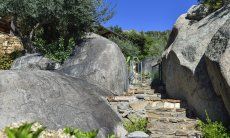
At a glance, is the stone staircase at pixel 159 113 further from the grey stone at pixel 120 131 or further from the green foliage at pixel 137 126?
A: the grey stone at pixel 120 131

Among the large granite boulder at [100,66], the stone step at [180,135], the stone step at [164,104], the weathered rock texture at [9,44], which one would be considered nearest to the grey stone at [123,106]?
the stone step at [164,104]

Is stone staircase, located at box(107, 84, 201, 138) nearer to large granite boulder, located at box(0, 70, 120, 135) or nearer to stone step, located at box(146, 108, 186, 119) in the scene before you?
stone step, located at box(146, 108, 186, 119)

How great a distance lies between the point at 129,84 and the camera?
754 inches

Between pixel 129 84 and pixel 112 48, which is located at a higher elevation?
pixel 112 48

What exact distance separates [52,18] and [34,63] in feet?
7.63

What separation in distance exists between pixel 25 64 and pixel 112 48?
12.2 feet

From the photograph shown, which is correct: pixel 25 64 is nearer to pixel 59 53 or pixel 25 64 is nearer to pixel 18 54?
pixel 59 53

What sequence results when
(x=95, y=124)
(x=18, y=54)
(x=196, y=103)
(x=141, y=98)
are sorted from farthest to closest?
(x=18, y=54), (x=141, y=98), (x=196, y=103), (x=95, y=124)

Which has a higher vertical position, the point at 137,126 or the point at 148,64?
the point at 148,64

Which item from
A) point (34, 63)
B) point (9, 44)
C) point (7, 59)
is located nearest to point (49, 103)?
point (34, 63)

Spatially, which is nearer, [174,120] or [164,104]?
[174,120]

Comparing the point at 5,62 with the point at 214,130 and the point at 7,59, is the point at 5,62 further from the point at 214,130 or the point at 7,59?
the point at 214,130

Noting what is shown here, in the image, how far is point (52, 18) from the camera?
1925 cm

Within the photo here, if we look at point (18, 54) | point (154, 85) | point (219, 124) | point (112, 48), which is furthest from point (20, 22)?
point (219, 124)
